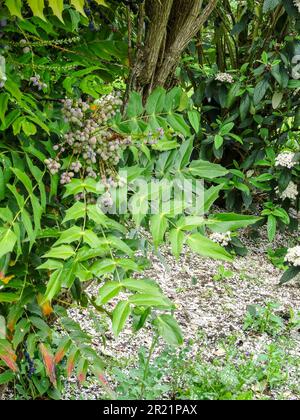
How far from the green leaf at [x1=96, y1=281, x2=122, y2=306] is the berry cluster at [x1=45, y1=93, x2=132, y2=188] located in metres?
0.24

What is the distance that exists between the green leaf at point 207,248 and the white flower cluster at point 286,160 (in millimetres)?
2553

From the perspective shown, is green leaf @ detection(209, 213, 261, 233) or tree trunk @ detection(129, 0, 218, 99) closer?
green leaf @ detection(209, 213, 261, 233)

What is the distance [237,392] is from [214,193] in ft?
4.79

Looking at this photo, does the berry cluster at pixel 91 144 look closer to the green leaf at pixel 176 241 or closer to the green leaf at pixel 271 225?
the green leaf at pixel 176 241

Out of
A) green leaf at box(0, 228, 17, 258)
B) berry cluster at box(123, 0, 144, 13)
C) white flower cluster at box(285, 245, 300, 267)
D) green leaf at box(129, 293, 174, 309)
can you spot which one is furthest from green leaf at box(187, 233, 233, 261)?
white flower cluster at box(285, 245, 300, 267)

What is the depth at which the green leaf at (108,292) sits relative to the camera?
1.14m

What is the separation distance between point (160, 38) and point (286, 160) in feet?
6.69

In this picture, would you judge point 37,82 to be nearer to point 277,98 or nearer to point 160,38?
point 160,38

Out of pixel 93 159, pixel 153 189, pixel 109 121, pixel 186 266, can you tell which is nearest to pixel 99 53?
pixel 109 121

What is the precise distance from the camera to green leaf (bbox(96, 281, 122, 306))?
44.7 inches

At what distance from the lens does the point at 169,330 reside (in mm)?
1272

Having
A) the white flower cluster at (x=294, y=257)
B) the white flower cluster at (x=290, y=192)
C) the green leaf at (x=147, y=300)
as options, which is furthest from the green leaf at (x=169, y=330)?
the white flower cluster at (x=290, y=192)

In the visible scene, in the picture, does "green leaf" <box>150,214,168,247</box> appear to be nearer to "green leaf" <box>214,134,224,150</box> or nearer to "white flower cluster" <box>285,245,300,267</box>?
"white flower cluster" <box>285,245,300,267</box>

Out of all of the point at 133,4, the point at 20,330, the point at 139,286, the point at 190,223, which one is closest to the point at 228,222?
the point at 190,223
